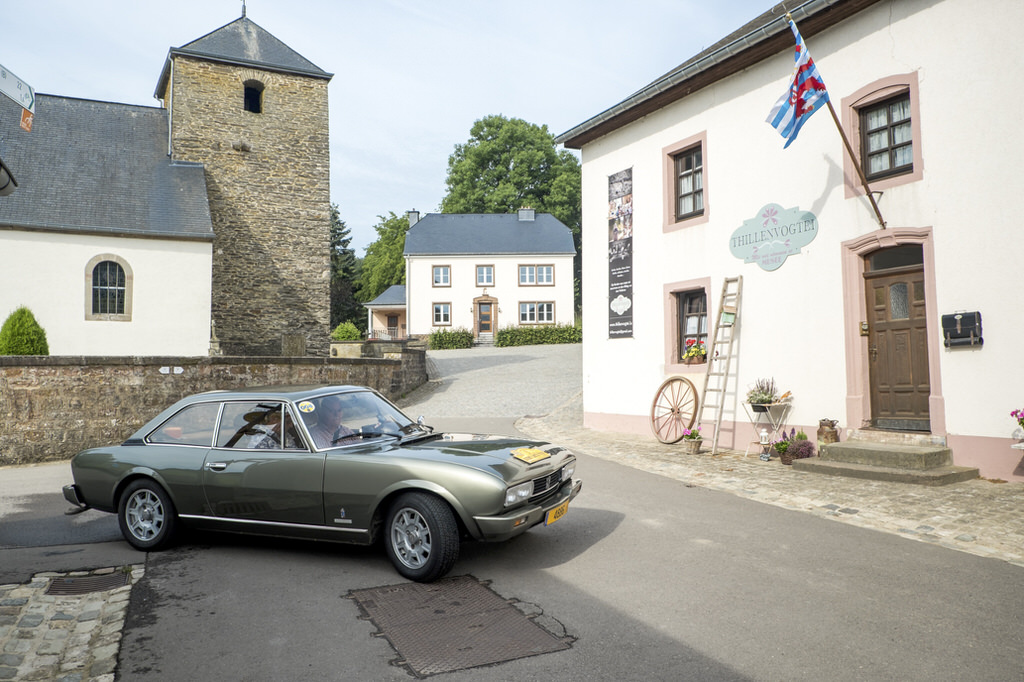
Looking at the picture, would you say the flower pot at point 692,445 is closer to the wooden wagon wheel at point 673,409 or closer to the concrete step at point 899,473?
the wooden wagon wheel at point 673,409

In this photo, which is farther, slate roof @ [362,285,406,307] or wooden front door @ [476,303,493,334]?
slate roof @ [362,285,406,307]

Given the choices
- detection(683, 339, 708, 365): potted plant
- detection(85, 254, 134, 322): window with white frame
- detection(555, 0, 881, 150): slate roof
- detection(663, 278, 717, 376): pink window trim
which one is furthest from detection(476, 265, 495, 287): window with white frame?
detection(683, 339, 708, 365): potted plant

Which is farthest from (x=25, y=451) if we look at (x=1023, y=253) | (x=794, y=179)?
(x=1023, y=253)

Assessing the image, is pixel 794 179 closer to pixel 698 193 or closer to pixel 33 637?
pixel 698 193

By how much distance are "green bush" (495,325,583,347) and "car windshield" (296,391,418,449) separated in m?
38.6

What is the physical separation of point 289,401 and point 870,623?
14.7 ft

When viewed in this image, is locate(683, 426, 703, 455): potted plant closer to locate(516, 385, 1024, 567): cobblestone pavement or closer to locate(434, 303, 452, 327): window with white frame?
locate(516, 385, 1024, 567): cobblestone pavement

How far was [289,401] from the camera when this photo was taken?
5.91 meters

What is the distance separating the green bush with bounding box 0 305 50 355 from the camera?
717 inches

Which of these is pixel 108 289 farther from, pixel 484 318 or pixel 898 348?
pixel 484 318

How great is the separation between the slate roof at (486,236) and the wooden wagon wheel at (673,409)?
34.5 m

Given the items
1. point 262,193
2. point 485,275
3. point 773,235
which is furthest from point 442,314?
point 773,235

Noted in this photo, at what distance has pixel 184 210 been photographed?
75.6 feet

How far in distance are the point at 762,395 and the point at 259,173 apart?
22106 millimetres
